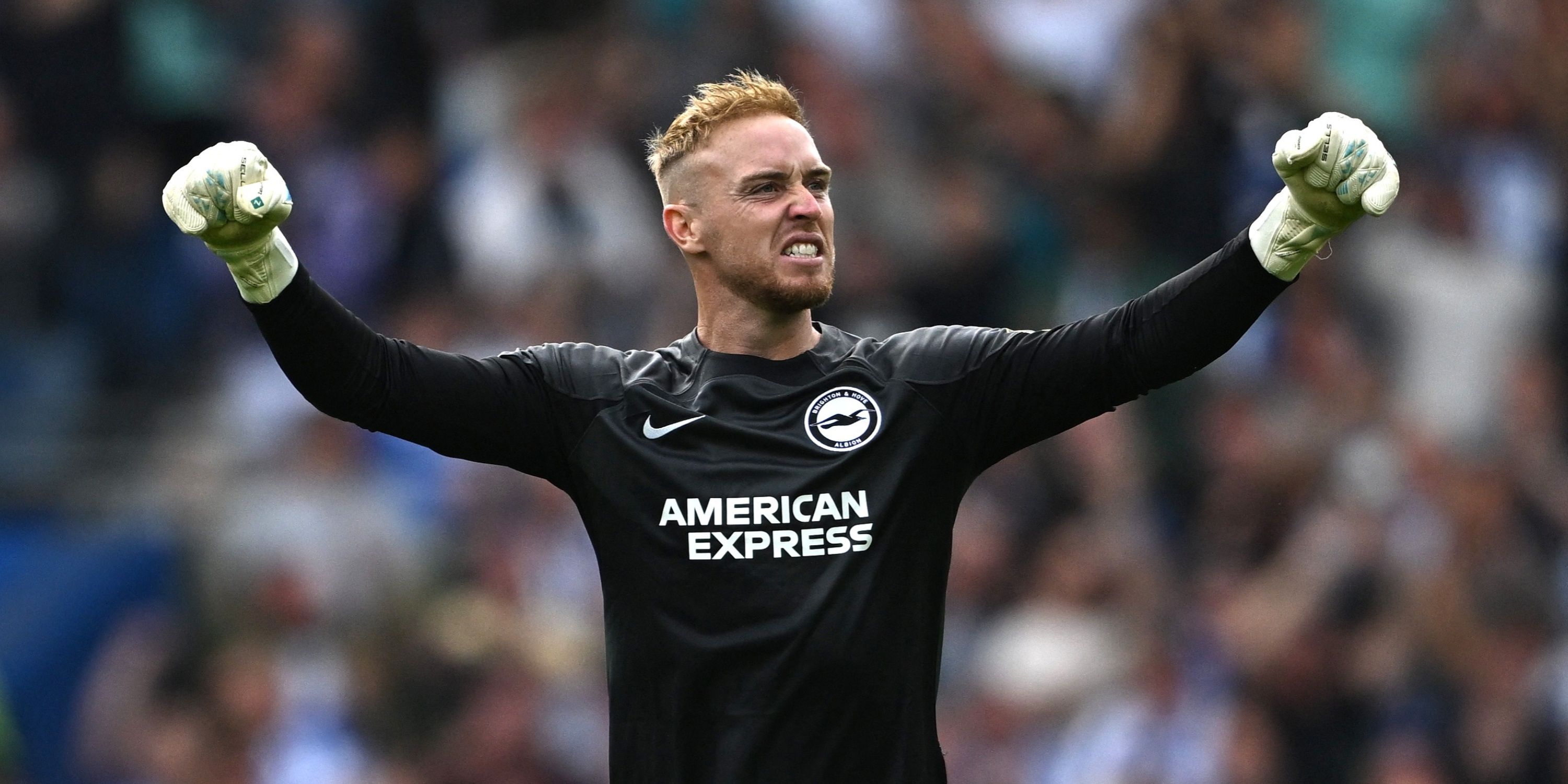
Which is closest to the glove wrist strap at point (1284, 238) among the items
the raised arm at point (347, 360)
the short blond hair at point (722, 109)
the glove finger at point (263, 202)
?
the short blond hair at point (722, 109)

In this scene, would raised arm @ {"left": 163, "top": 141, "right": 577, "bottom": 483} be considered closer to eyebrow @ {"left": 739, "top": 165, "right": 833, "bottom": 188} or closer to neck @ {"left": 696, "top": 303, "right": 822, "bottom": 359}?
neck @ {"left": 696, "top": 303, "right": 822, "bottom": 359}

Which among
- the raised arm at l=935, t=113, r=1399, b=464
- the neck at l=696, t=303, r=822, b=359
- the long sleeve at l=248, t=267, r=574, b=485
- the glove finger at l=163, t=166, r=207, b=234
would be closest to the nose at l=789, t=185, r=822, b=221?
the neck at l=696, t=303, r=822, b=359

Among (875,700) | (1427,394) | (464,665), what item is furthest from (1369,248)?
(875,700)

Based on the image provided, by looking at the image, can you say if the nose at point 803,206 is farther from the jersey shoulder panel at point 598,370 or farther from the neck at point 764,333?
the jersey shoulder panel at point 598,370

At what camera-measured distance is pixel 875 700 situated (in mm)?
4309

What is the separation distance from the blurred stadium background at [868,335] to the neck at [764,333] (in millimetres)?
4228

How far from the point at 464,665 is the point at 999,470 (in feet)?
8.08

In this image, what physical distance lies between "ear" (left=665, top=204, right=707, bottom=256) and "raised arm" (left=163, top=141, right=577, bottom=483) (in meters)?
0.46

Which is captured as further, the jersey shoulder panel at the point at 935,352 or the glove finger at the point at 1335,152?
the jersey shoulder panel at the point at 935,352

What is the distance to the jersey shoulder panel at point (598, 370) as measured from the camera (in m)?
4.64

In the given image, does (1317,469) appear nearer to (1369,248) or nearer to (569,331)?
(1369,248)

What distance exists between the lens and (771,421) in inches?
179

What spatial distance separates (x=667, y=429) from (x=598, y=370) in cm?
24

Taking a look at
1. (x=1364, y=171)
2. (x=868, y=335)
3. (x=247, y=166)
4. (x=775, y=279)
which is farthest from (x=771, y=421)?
(x=868, y=335)
